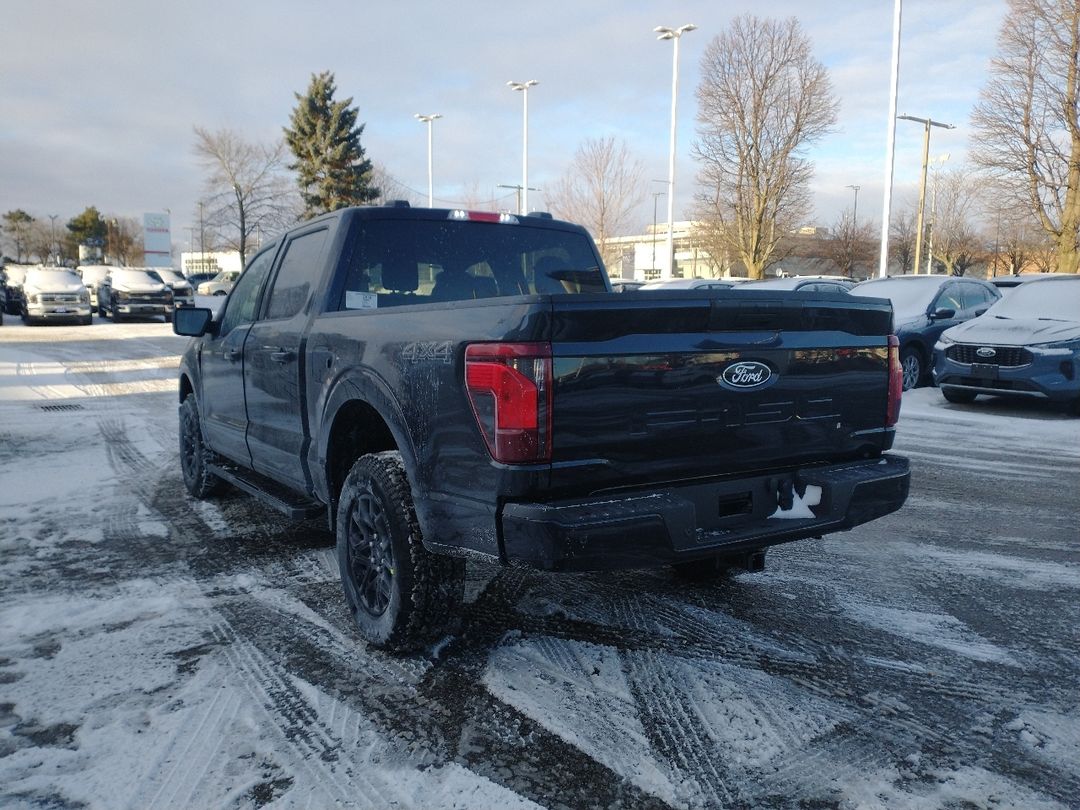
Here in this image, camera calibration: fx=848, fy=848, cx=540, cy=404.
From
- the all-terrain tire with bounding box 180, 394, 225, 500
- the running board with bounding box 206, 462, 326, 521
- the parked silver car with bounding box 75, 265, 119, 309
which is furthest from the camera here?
the parked silver car with bounding box 75, 265, 119, 309

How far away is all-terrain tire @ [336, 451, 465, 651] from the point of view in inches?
131

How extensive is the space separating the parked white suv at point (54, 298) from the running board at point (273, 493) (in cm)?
2305

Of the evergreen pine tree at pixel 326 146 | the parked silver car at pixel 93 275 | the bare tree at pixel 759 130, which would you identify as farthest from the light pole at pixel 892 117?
the evergreen pine tree at pixel 326 146

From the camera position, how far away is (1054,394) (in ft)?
32.7

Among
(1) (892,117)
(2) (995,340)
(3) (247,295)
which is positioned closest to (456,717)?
(3) (247,295)

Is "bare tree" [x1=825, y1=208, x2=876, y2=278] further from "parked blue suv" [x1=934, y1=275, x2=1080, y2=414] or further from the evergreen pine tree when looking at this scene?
"parked blue suv" [x1=934, y1=275, x2=1080, y2=414]

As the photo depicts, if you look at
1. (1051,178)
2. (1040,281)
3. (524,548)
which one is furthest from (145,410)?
(1051,178)

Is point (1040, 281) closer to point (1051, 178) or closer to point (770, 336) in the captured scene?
point (770, 336)

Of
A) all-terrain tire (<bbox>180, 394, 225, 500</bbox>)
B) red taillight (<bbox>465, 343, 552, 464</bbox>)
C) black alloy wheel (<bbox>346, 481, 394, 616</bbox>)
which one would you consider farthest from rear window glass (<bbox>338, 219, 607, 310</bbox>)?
all-terrain tire (<bbox>180, 394, 225, 500</bbox>)

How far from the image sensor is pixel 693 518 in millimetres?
2982

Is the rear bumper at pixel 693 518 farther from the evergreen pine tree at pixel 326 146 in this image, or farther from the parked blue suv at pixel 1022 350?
the evergreen pine tree at pixel 326 146

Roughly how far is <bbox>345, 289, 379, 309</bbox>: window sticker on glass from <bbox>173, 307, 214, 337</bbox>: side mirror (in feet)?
6.22

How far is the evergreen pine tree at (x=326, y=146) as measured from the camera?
5522 centimetres

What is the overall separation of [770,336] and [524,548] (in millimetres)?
1263
